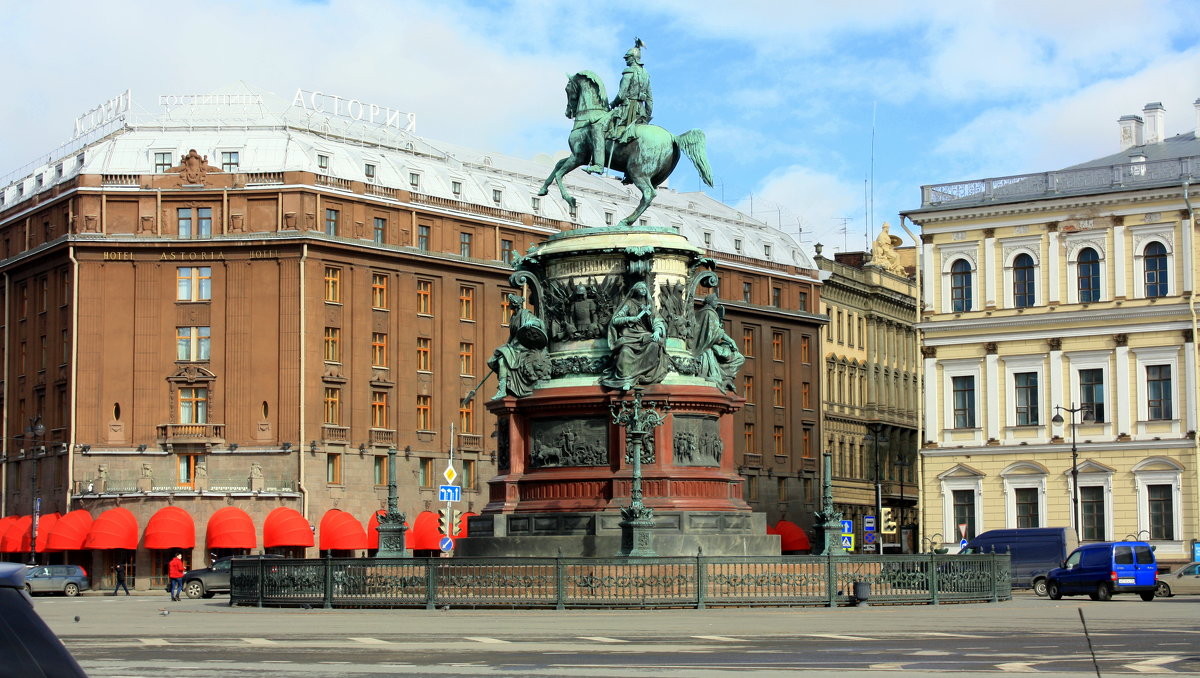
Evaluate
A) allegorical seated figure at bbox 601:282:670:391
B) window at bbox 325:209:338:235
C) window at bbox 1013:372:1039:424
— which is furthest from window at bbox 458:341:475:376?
allegorical seated figure at bbox 601:282:670:391

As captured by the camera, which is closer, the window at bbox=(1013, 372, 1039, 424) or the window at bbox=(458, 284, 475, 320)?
the window at bbox=(1013, 372, 1039, 424)

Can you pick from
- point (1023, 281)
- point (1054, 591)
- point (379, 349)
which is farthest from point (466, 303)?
point (1054, 591)

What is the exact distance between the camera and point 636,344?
140 feet

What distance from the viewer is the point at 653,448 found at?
42.1 metres

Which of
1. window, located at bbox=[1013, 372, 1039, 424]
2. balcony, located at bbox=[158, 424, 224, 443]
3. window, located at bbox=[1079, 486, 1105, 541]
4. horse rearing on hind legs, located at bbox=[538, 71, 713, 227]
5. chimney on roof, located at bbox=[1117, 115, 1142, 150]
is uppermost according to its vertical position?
chimney on roof, located at bbox=[1117, 115, 1142, 150]

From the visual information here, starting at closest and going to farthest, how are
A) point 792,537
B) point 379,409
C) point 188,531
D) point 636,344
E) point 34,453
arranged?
Result: point 636,344, point 188,531, point 34,453, point 379,409, point 792,537

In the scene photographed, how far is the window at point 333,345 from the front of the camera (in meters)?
86.9

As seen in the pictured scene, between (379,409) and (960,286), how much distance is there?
2915 cm

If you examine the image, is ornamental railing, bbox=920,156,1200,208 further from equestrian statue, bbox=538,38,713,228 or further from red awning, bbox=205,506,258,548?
equestrian statue, bbox=538,38,713,228

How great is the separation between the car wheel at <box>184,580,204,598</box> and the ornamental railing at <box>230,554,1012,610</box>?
21342mm

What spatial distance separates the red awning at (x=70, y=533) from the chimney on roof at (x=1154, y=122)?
53.9 meters

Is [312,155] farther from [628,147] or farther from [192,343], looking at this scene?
[628,147]

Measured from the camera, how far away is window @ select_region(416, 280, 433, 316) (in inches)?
3625

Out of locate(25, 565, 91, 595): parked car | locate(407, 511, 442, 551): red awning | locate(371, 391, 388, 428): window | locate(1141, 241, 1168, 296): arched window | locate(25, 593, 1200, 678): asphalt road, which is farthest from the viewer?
locate(371, 391, 388, 428): window
